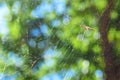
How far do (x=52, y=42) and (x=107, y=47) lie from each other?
1.69 feet

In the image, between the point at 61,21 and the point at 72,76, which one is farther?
the point at 61,21

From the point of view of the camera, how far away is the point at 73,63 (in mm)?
1596

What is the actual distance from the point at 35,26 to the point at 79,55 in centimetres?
34

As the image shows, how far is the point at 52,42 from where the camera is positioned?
1.66m

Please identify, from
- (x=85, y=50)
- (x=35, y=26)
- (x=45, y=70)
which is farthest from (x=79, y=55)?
(x=35, y=26)

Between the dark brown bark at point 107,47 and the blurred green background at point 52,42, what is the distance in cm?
27

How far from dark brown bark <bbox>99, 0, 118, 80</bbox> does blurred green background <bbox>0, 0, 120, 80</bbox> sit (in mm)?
272

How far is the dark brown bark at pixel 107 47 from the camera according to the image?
1.18 meters

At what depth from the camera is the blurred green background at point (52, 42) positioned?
1557mm

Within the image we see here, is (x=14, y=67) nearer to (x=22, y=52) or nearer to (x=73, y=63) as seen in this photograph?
(x=22, y=52)

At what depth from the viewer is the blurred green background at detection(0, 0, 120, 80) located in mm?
1557

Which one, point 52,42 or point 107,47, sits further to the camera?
point 52,42

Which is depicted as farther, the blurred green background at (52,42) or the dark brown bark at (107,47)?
the blurred green background at (52,42)

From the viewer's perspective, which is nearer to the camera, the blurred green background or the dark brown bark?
the dark brown bark
